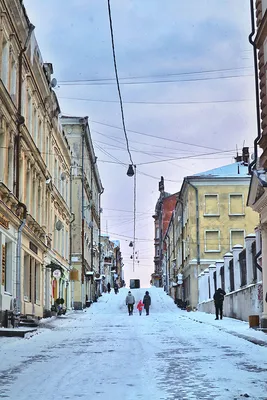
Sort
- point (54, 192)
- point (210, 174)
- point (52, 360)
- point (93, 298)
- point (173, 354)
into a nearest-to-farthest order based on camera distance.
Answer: point (52, 360), point (173, 354), point (54, 192), point (210, 174), point (93, 298)

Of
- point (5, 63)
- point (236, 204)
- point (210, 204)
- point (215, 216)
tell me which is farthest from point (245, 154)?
point (5, 63)

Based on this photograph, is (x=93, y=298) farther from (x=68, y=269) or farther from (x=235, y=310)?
(x=235, y=310)

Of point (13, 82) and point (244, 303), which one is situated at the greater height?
point (13, 82)

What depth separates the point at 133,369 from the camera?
35.0ft

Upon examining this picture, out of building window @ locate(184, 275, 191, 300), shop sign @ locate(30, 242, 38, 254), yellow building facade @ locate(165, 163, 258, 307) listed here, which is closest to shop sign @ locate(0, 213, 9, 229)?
shop sign @ locate(30, 242, 38, 254)

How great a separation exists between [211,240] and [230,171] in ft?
21.8

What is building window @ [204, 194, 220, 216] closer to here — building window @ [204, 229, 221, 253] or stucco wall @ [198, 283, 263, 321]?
building window @ [204, 229, 221, 253]

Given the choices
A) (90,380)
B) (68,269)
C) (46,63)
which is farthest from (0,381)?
(68,269)

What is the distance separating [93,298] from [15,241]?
4004cm

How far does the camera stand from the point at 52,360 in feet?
40.7

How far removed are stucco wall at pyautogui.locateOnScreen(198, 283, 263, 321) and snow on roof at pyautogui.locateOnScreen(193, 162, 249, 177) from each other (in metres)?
21.7

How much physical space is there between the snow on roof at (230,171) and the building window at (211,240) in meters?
4.46

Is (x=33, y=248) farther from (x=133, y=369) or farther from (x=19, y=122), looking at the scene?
(x=133, y=369)

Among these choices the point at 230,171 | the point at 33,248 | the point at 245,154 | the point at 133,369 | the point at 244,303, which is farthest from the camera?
the point at 245,154
